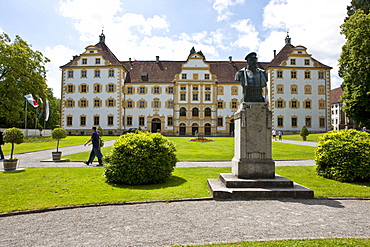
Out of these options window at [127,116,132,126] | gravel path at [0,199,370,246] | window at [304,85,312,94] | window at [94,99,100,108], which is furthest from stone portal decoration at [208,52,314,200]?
window at [304,85,312,94]

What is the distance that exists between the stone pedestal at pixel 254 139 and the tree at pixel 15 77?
3586cm

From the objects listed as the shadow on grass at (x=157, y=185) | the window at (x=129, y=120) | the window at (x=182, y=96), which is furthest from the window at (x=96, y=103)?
the shadow on grass at (x=157, y=185)

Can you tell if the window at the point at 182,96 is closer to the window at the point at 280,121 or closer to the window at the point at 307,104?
the window at the point at 280,121

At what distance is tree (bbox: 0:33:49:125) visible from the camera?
3272 cm

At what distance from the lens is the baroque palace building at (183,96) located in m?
45.8

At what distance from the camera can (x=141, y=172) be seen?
7.47m

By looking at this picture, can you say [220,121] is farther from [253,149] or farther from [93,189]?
[93,189]

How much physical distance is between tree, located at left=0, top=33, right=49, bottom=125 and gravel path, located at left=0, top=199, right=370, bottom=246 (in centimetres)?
3484

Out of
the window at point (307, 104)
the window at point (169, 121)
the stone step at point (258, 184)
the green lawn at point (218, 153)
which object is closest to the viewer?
the stone step at point (258, 184)

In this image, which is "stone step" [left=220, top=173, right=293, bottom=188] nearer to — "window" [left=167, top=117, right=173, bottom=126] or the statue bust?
the statue bust

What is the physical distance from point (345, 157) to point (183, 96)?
39.8 metres

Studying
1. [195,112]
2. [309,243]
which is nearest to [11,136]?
[309,243]

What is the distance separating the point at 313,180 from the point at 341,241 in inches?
205

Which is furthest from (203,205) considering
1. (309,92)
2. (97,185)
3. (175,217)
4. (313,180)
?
(309,92)
